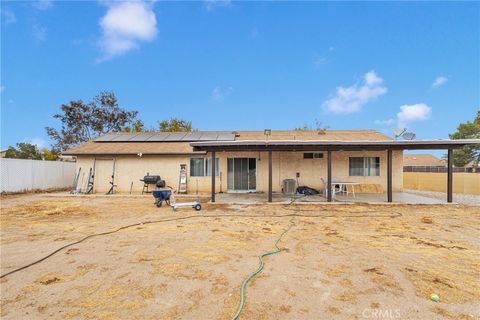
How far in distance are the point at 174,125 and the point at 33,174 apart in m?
17.2

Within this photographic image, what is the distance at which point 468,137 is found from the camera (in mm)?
29875

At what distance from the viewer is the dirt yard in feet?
8.50

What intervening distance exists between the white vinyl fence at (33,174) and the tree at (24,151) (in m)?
14.2

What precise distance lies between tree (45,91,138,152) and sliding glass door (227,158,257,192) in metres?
21.2

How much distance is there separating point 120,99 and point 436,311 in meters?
32.2

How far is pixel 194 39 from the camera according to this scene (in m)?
17.3

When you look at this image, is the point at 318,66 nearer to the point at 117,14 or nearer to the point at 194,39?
the point at 194,39

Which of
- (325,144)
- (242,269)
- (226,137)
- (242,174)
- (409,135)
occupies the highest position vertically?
(226,137)

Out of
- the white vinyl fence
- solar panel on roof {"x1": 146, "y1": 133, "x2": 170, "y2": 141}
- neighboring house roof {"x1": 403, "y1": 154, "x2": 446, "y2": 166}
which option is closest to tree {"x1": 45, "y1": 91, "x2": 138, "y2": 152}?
the white vinyl fence

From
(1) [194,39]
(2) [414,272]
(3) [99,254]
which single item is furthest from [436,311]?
(1) [194,39]

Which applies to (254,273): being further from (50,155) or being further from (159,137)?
(50,155)

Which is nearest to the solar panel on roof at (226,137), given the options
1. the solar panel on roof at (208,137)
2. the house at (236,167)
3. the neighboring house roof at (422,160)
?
the solar panel on roof at (208,137)
